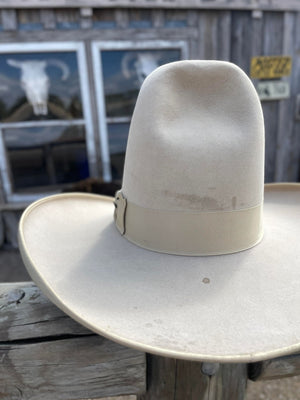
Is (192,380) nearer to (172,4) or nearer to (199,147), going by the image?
(199,147)

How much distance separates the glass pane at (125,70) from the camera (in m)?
3.38

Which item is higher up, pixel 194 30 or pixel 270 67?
pixel 194 30

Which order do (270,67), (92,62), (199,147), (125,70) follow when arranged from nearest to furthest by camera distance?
1. (199,147)
2. (92,62)
3. (125,70)
4. (270,67)

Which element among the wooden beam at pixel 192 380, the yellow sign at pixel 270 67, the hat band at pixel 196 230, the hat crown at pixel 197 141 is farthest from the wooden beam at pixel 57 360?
the yellow sign at pixel 270 67

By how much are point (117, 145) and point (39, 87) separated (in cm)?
106

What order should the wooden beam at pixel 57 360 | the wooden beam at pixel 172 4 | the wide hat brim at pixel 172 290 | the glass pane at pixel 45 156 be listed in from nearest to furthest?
the wide hat brim at pixel 172 290
the wooden beam at pixel 57 360
the wooden beam at pixel 172 4
the glass pane at pixel 45 156

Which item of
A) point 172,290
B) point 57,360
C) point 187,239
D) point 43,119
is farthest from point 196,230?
point 43,119

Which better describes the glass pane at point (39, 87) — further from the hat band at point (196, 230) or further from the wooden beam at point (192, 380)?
the wooden beam at point (192, 380)

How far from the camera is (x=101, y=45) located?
327 cm

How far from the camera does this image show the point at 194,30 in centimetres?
336

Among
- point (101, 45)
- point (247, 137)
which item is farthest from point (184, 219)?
point (101, 45)

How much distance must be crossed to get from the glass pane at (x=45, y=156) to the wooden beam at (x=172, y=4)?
1.21 metres

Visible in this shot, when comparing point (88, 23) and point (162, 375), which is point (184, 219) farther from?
point (88, 23)

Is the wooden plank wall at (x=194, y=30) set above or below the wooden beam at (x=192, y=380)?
above
